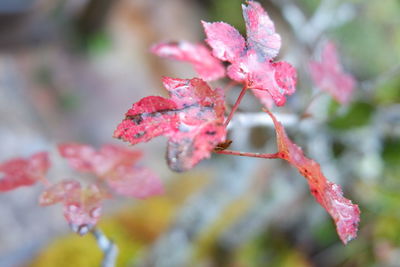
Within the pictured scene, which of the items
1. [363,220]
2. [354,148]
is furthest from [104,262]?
[363,220]

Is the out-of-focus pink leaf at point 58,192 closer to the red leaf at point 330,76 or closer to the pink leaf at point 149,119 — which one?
the pink leaf at point 149,119

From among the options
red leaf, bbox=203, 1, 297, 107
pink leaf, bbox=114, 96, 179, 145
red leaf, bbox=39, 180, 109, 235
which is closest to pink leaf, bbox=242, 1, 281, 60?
red leaf, bbox=203, 1, 297, 107

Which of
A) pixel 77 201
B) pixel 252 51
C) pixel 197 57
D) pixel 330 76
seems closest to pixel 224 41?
pixel 252 51

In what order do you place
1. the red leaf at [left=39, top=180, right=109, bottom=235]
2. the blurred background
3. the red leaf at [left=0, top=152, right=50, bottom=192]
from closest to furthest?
1. the red leaf at [left=39, top=180, right=109, bottom=235]
2. the red leaf at [left=0, top=152, right=50, bottom=192]
3. the blurred background

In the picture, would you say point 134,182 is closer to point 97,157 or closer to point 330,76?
point 97,157

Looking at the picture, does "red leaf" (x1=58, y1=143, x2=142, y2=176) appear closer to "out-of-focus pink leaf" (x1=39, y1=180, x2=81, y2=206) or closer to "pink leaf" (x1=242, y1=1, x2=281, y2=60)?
"out-of-focus pink leaf" (x1=39, y1=180, x2=81, y2=206)

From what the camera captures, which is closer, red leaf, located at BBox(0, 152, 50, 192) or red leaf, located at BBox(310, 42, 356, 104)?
red leaf, located at BBox(0, 152, 50, 192)
